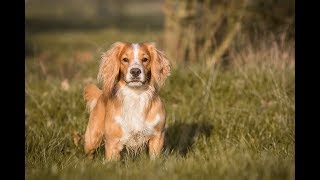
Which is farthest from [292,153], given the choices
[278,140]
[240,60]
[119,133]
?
[240,60]

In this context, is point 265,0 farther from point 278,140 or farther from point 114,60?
point 114,60

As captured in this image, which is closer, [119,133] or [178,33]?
[119,133]

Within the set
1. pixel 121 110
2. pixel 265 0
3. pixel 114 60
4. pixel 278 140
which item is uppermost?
pixel 265 0

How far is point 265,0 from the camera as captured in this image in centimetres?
1057

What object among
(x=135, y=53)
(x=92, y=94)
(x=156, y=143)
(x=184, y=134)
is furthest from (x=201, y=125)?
(x=135, y=53)

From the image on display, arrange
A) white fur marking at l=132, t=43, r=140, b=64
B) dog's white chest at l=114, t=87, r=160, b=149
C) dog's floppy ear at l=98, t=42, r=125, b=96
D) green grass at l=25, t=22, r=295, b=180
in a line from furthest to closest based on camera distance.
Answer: dog's floppy ear at l=98, t=42, r=125, b=96 → dog's white chest at l=114, t=87, r=160, b=149 → white fur marking at l=132, t=43, r=140, b=64 → green grass at l=25, t=22, r=295, b=180

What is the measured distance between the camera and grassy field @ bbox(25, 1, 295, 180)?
4.36 metres

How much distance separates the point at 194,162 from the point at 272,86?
3.25m

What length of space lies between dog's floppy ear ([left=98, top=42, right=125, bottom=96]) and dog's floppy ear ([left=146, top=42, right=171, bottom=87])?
28 centimetres

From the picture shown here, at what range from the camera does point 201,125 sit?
6887 millimetres

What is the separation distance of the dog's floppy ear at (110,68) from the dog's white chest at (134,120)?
136mm

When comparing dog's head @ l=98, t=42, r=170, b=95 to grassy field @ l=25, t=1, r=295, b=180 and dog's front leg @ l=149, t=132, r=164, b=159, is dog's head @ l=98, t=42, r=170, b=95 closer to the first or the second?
dog's front leg @ l=149, t=132, r=164, b=159

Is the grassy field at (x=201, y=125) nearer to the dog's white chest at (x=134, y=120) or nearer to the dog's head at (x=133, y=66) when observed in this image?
the dog's white chest at (x=134, y=120)

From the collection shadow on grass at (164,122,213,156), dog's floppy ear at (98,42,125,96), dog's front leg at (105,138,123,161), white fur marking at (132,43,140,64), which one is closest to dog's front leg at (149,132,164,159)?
dog's front leg at (105,138,123,161)
